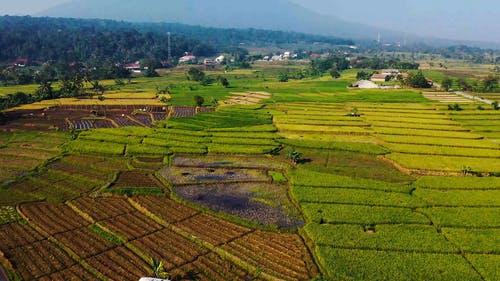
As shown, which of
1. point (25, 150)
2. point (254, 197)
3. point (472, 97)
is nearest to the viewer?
point (254, 197)

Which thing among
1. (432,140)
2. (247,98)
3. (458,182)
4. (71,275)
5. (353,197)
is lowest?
(71,275)

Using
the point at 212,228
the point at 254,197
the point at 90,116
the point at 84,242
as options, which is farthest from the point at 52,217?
the point at 90,116

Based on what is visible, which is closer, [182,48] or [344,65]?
[344,65]

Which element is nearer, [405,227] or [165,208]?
[405,227]

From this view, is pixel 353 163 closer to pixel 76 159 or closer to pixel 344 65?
pixel 76 159

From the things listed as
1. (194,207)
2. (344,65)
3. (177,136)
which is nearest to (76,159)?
(177,136)

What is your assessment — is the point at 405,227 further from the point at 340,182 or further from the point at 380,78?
the point at 380,78

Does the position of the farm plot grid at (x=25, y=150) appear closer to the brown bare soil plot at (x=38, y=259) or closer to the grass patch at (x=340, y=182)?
the brown bare soil plot at (x=38, y=259)
